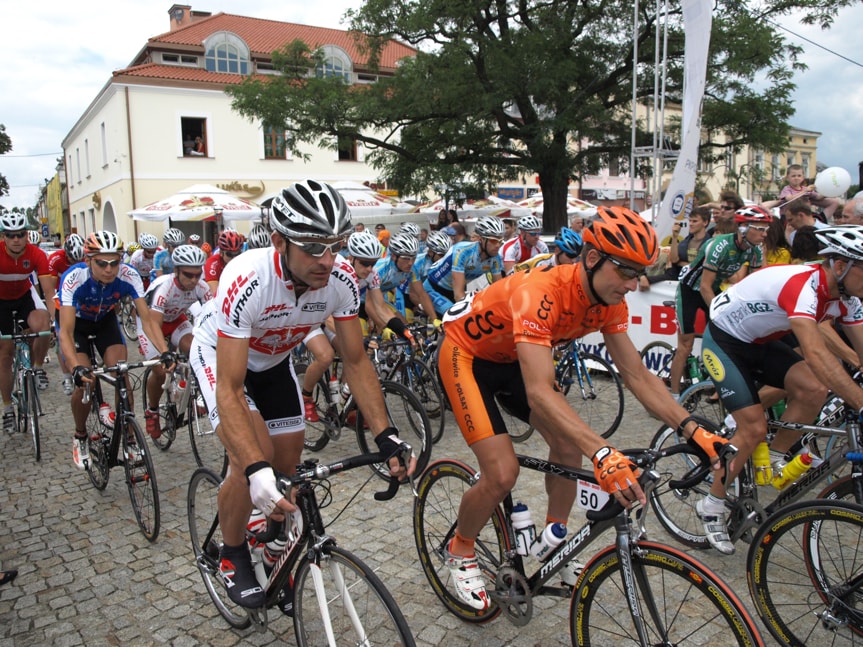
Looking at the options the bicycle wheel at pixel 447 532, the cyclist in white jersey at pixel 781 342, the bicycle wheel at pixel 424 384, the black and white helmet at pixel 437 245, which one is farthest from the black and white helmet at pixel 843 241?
the black and white helmet at pixel 437 245

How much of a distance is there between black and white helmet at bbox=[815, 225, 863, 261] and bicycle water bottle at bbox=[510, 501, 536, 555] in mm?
2072

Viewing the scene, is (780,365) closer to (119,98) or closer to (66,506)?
(66,506)

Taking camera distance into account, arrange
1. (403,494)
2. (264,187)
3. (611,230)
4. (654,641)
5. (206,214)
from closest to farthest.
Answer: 1. (654,641)
2. (611,230)
3. (403,494)
4. (206,214)
5. (264,187)

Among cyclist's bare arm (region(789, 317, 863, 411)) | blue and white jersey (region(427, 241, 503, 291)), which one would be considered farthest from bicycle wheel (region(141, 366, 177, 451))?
cyclist's bare arm (region(789, 317, 863, 411))

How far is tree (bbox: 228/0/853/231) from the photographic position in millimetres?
16281

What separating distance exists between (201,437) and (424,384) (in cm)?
225

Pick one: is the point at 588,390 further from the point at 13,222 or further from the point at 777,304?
the point at 13,222

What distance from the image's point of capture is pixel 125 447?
487 cm

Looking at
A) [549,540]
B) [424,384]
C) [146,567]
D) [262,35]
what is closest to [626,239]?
[549,540]

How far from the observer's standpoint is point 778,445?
4289 mm

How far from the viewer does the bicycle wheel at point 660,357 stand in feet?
26.3

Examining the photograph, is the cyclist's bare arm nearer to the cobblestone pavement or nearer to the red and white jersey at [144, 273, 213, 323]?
the cobblestone pavement

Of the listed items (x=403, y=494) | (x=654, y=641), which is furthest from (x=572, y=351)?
(x=654, y=641)

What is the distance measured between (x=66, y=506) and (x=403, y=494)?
272 cm
